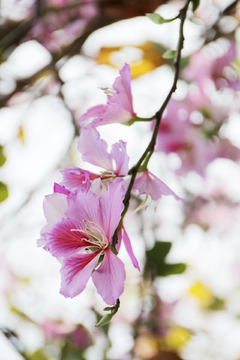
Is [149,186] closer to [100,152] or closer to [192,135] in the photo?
[100,152]

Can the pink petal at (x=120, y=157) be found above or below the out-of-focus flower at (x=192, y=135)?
above

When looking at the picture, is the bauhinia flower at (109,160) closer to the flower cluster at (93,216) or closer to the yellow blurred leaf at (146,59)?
the flower cluster at (93,216)

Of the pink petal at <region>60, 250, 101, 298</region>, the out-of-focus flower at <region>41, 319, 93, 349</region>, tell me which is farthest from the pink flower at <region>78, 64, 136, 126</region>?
the out-of-focus flower at <region>41, 319, 93, 349</region>

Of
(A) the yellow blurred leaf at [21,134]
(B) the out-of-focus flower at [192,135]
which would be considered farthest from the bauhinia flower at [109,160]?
(A) the yellow blurred leaf at [21,134]

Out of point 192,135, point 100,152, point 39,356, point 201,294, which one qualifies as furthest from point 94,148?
point 201,294

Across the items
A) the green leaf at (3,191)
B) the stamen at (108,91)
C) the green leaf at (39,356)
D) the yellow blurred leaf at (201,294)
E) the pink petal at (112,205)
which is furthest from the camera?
the yellow blurred leaf at (201,294)

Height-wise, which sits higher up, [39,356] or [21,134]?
[21,134]
